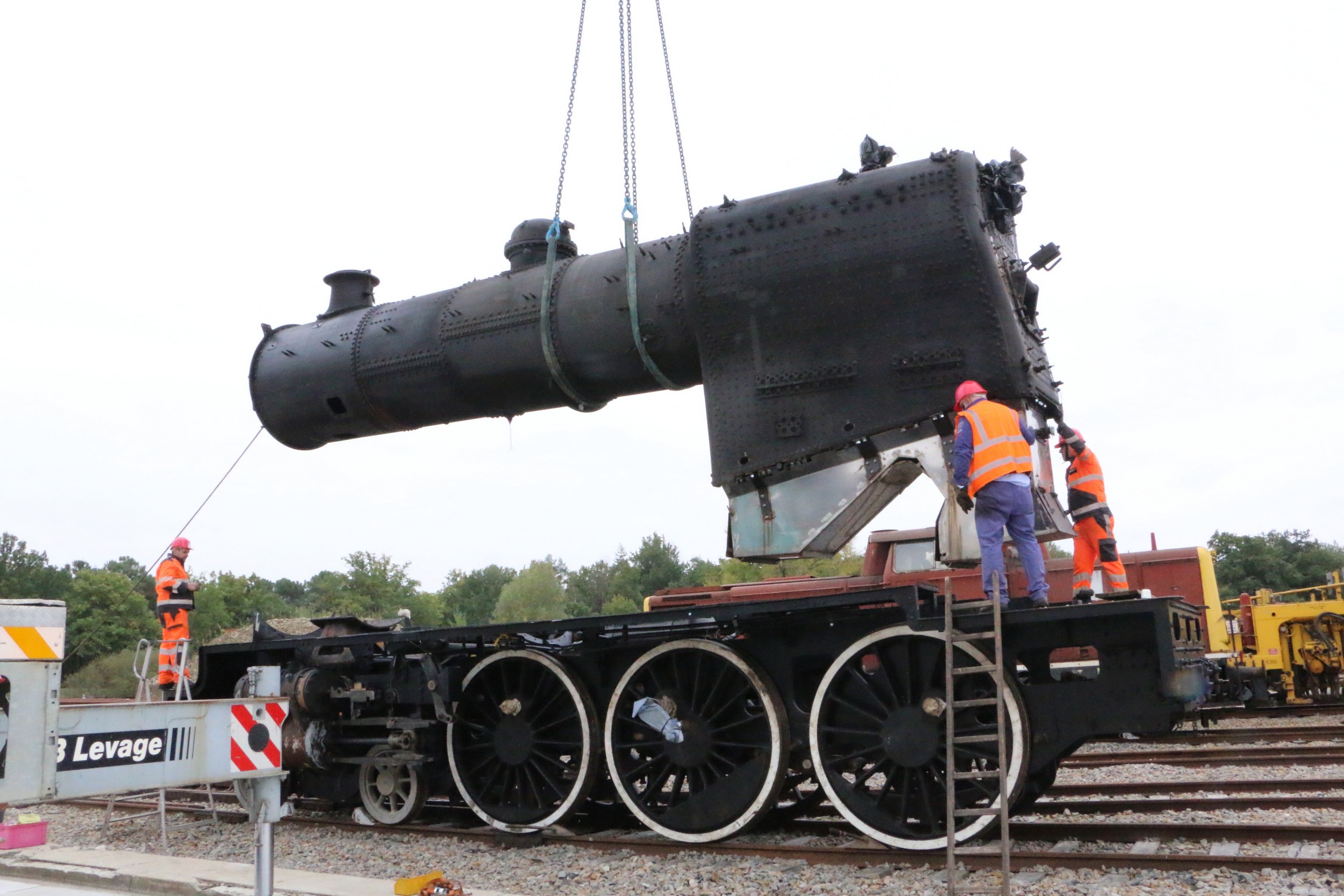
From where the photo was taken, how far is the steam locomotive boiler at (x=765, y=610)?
531 centimetres

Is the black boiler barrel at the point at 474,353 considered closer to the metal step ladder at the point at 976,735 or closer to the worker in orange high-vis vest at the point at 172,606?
the worker in orange high-vis vest at the point at 172,606

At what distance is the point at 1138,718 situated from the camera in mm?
4941

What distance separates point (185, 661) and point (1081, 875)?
21.2 ft

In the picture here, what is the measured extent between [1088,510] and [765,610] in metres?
2.68

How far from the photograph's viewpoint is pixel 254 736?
3674mm

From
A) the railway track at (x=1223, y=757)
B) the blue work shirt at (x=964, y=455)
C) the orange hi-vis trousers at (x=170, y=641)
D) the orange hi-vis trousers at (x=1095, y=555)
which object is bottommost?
the railway track at (x=1223, y=757)

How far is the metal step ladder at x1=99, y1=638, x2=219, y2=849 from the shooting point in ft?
22.4

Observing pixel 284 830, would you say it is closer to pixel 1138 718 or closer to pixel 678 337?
pixel 678 337

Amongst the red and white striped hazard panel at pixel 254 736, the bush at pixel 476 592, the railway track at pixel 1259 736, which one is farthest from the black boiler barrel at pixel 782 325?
the bush at pixel 476 592

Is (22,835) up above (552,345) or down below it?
below

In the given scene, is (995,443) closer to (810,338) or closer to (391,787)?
(810,338)

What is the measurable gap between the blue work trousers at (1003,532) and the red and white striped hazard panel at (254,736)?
11.6 feet

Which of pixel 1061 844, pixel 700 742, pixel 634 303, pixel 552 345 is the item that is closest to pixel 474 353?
pixel 552 345

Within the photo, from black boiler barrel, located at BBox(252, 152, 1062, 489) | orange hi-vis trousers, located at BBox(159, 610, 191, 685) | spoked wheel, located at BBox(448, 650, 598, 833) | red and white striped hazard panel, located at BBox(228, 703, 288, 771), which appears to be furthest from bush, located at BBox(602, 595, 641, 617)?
red and white striped hazard panel, located at BBox(228, 703, 288, 771)
